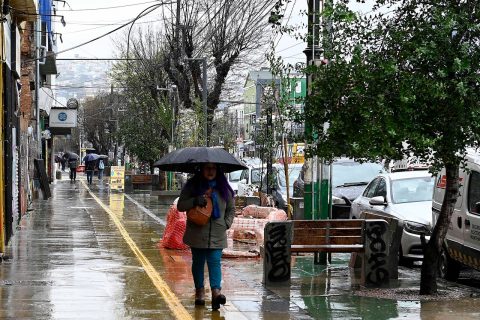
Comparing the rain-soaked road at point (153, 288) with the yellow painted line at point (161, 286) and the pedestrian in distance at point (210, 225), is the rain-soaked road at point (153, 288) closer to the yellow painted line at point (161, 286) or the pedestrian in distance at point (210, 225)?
the yellow painted line at point (161, 286)

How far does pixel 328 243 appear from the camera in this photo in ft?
40.4

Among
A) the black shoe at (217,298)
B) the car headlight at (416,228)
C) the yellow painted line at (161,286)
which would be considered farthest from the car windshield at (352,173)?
the black shoe at (217,298)

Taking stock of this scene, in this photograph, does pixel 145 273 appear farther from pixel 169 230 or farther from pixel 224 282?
pixel 169 230

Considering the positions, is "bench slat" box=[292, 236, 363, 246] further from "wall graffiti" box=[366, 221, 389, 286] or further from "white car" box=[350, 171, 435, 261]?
"white car" box=[350, 171, 435, 261]


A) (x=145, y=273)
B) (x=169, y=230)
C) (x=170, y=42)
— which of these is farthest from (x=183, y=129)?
(x=145, y=273)

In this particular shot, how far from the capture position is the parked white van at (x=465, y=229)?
12.0 metres

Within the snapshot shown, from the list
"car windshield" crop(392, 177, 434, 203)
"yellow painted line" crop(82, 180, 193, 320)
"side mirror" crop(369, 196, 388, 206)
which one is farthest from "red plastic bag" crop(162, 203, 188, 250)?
"car windshield" crop(392, 177, 434, 203)

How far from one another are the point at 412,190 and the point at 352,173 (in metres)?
6.12

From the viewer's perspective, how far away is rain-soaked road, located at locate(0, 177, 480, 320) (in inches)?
388

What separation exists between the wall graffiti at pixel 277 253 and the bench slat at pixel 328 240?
381mm

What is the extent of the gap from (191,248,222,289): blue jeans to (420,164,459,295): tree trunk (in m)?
2.76

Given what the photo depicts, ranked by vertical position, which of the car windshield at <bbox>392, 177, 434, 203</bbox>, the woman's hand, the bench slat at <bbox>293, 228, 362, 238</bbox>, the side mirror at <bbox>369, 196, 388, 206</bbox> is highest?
the woman's hand

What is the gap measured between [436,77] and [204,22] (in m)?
25.7

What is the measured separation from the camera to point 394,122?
10227 millimetres
